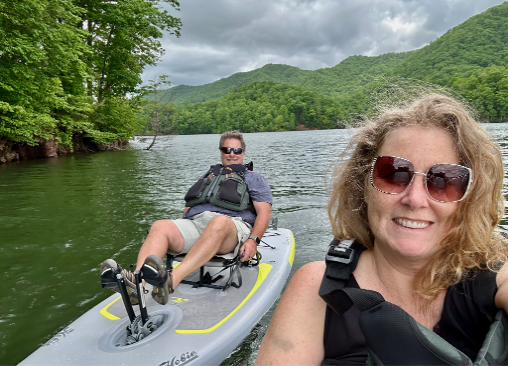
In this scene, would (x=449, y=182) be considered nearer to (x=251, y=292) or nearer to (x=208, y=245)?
(x=208, y=245)

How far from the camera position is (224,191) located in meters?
4.47

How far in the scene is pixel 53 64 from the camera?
1587 cm

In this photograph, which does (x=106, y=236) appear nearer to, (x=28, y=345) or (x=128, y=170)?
(x=28, y=345)

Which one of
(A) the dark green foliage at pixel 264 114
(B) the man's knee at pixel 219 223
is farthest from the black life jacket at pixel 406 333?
(A) the dark green foliage at pixel 264 114

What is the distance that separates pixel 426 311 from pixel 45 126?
1976cm

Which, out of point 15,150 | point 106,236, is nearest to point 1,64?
point 15,150

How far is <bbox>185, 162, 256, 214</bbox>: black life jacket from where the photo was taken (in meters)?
4.45

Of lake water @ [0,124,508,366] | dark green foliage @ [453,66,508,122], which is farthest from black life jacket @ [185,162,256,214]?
dark green foliage @ [453,66,508,122]

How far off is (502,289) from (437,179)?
0.45 m

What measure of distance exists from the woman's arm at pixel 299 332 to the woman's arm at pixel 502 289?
617 millimetres

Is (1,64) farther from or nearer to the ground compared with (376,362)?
farther from the ground

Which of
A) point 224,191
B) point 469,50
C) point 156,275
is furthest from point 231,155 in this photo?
point 469,50

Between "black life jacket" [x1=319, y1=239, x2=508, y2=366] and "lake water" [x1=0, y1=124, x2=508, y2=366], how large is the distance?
779 millimetres

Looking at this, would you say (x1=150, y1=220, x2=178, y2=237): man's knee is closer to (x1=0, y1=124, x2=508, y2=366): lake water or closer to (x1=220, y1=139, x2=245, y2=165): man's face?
(x1=0, y1=124, x2=508, y2=366): lake water
